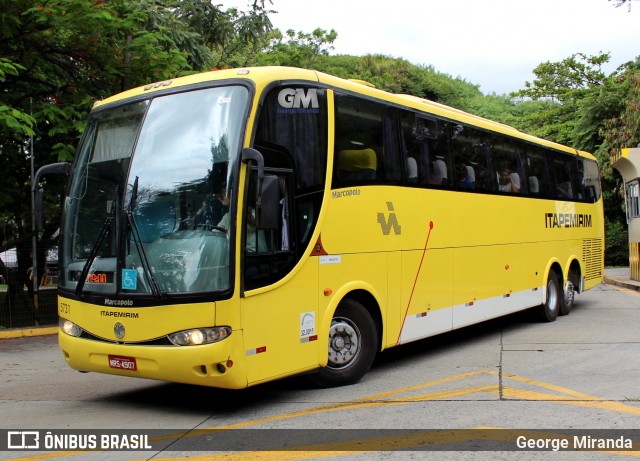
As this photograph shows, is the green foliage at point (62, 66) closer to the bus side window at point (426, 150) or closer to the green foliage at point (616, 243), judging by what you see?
the bus side window at point (426, 150)

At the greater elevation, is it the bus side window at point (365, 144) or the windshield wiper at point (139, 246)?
the bus side window at point (365, 144)

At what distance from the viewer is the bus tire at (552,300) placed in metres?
13.4

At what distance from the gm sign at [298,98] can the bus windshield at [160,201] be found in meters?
0.52

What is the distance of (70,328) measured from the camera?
23.2ft


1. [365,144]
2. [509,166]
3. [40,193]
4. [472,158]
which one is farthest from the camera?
[509,166]

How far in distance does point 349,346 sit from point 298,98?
113 inches

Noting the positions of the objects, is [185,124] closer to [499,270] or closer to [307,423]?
[307,423]

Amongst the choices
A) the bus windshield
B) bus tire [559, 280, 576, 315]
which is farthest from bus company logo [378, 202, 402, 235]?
bus tire [559, 280, 576, 315]

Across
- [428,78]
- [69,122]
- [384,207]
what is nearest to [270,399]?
[384,207]

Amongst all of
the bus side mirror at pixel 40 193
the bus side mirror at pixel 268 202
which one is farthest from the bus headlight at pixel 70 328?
the bus side mirror at pixel 268 202

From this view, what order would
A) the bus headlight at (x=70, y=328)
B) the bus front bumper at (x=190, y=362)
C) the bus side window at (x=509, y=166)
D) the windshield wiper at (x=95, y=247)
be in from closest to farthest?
the bus front bumper at (x=190, y=362)
the windshield wiper at (x=95, y=247)
the bus headlight at (x=70, y=328)
the bus side window at (x=509, y=166)

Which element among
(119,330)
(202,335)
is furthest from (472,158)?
(119,330)

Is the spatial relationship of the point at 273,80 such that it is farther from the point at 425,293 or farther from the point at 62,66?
the point at 62,66

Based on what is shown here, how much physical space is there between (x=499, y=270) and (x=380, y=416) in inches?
223
